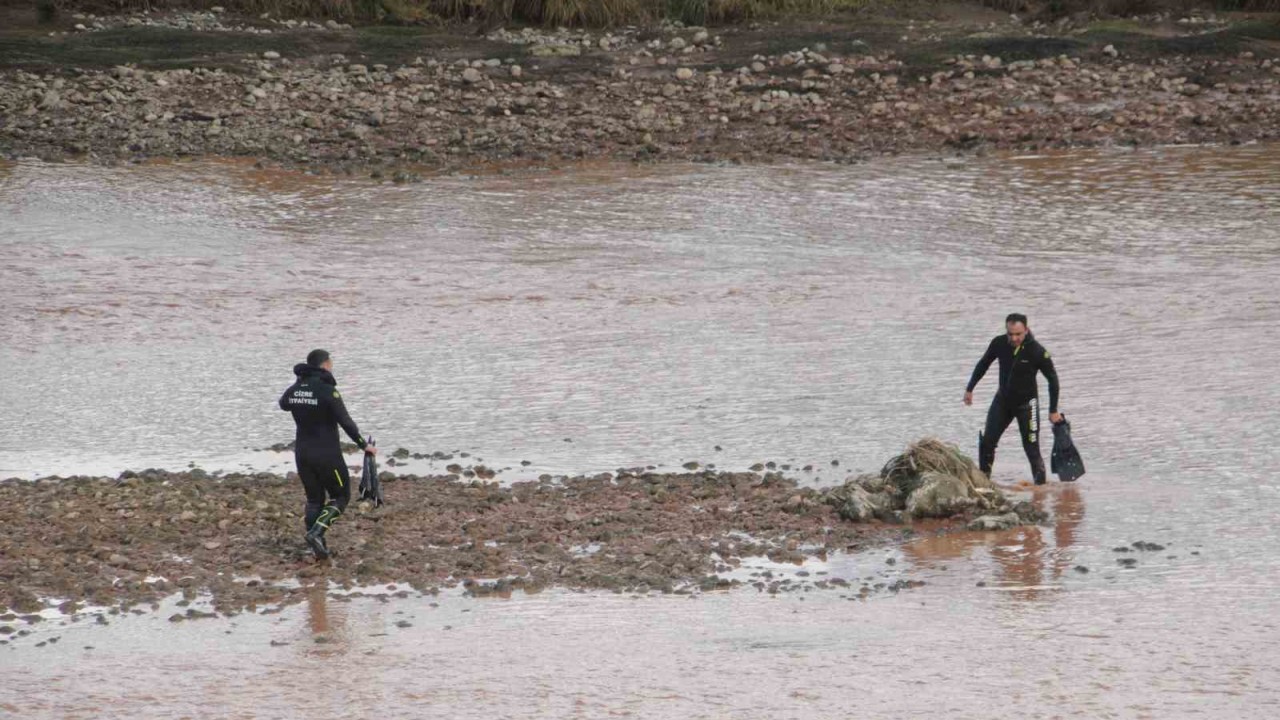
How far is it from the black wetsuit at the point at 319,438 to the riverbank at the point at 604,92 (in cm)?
1510

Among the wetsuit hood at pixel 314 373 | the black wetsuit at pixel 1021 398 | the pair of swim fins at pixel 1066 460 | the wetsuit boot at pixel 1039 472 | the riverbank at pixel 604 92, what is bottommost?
the wetsuit boot at pixel 1039 472

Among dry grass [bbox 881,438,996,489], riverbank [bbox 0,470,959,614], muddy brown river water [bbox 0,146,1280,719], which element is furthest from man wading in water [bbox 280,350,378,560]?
dry grass [bbox 881,438,996,489]

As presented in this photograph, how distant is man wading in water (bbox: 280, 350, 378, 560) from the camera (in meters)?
11.5

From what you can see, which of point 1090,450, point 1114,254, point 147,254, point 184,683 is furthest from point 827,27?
point 184,683

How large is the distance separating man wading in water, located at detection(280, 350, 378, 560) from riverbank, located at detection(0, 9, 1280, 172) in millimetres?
15097

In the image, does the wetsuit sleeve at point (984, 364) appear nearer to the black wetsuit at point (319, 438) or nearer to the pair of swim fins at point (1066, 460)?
the pair of swim fins at point (1066, 460)

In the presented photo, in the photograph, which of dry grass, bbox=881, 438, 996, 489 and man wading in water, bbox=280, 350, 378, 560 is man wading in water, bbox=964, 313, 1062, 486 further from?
man wading in water, bbox=280, 350, 378, 560

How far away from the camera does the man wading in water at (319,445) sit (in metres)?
11.5

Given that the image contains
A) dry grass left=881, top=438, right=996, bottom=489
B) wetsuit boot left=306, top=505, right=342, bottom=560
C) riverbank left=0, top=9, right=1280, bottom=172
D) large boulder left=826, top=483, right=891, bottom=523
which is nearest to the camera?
wetsuit boot left=306, top=505, right=342, bottom=560

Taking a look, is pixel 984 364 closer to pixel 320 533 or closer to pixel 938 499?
pixel 938 499

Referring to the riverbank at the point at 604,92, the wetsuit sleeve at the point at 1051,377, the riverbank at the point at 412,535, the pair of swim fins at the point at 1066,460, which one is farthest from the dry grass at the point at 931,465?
the riverbank at the point at 604,92

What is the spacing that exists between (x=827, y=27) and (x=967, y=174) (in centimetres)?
777

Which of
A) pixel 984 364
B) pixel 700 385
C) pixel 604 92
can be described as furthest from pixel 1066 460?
pixel 604 92

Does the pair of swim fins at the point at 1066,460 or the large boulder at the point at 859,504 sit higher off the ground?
the pair of swim fins at the point at 1066,460
